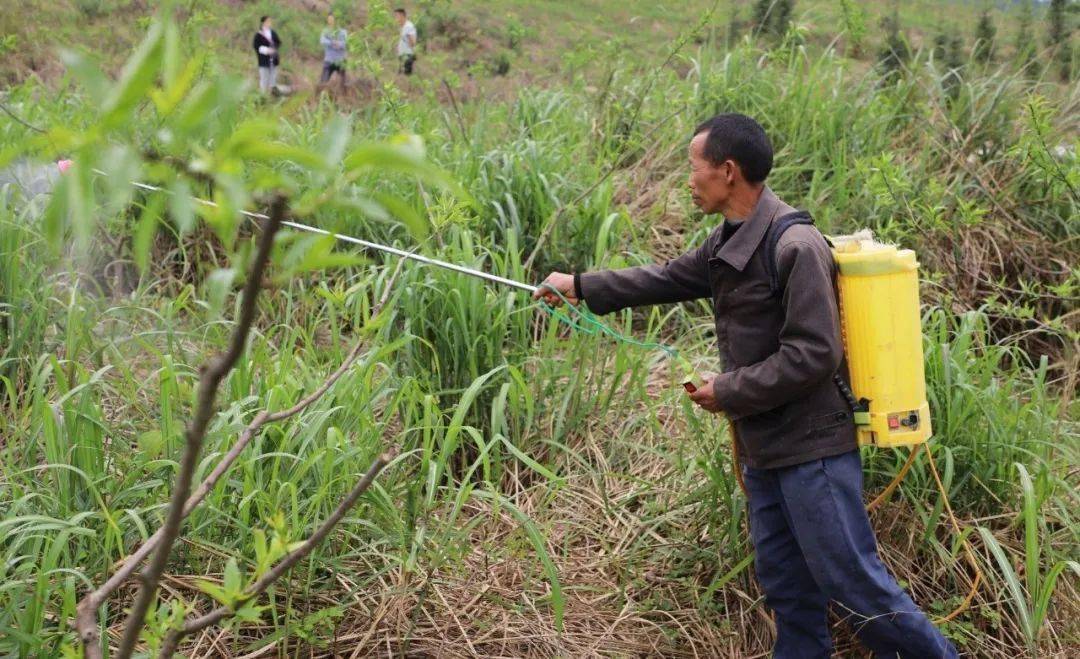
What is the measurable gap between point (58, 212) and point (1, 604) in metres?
2.08

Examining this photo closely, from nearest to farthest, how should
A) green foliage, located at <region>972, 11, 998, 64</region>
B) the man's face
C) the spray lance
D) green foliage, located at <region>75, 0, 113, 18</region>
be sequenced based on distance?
the man's face, the spray lance, green foliage, located at <region>972, 11, 998, 64</region>, green foliage, located at <region>75, 0, 113, 18</region>

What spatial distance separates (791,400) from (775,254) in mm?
366

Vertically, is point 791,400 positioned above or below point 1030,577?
above

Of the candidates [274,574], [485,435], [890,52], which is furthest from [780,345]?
[890,52]

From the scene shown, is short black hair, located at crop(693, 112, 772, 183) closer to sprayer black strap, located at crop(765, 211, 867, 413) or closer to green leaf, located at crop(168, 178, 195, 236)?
sprayer black strap, located at crop(765, 211, 867, 413)

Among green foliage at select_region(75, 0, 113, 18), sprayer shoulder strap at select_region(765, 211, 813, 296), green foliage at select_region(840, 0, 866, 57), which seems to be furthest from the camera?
green foliage at select_region(75, 0, 113, 18)

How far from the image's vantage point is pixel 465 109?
6.77 m

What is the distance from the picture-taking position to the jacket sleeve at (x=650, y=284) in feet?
10.4

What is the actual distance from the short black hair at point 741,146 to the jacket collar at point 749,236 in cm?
8

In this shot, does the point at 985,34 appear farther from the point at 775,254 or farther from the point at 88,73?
the point at 88,73

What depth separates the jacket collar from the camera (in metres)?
2.74

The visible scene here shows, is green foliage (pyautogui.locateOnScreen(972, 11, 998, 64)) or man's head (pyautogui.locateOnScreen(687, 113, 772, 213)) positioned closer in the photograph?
man's head (pyautogui.locateOnScreen(687, 113, 772, 213))

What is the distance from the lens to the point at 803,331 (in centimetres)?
261

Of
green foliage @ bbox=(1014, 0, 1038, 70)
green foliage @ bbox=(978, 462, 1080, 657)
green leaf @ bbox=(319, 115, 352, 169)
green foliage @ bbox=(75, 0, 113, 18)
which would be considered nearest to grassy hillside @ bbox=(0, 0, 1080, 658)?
green foliage @ bbox=(978, 462, 1080, 657)
